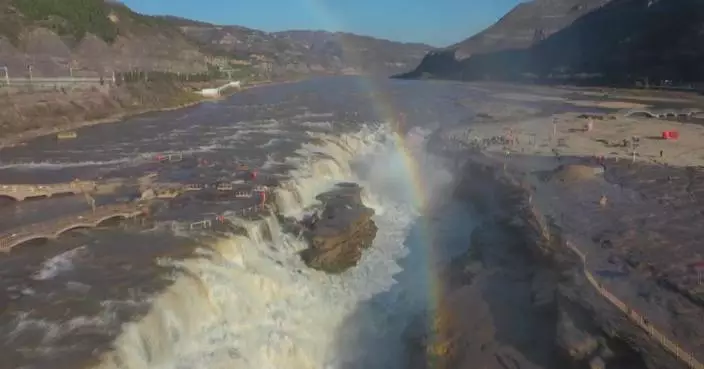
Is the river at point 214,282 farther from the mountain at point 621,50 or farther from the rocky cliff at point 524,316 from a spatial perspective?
the mountain at point 621,50

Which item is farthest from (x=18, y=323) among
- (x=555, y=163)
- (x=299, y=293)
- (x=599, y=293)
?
(x=555, y=163)

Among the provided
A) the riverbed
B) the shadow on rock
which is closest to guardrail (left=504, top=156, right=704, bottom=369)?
the shadow on rock

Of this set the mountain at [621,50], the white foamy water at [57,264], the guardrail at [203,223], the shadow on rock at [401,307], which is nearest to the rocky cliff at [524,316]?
the shadow on rock at [401,307]

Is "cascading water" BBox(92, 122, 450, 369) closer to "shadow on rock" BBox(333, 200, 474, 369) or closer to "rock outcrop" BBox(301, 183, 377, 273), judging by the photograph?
"shadow on rock" BBox(333, 200, 474, 369)

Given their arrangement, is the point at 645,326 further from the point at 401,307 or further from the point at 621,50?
the point at 621,50

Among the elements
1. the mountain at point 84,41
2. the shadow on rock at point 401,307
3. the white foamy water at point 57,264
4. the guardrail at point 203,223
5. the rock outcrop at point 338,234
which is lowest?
the shadow on rock at point 401,307

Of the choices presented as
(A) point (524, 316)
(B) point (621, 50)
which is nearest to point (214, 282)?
(A) point (524, 316)

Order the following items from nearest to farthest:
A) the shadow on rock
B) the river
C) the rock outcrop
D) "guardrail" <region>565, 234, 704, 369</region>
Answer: "guardrail" <region>565, 234, 704, 369</region> → the river → the shadow on rock → the rock outcrop
